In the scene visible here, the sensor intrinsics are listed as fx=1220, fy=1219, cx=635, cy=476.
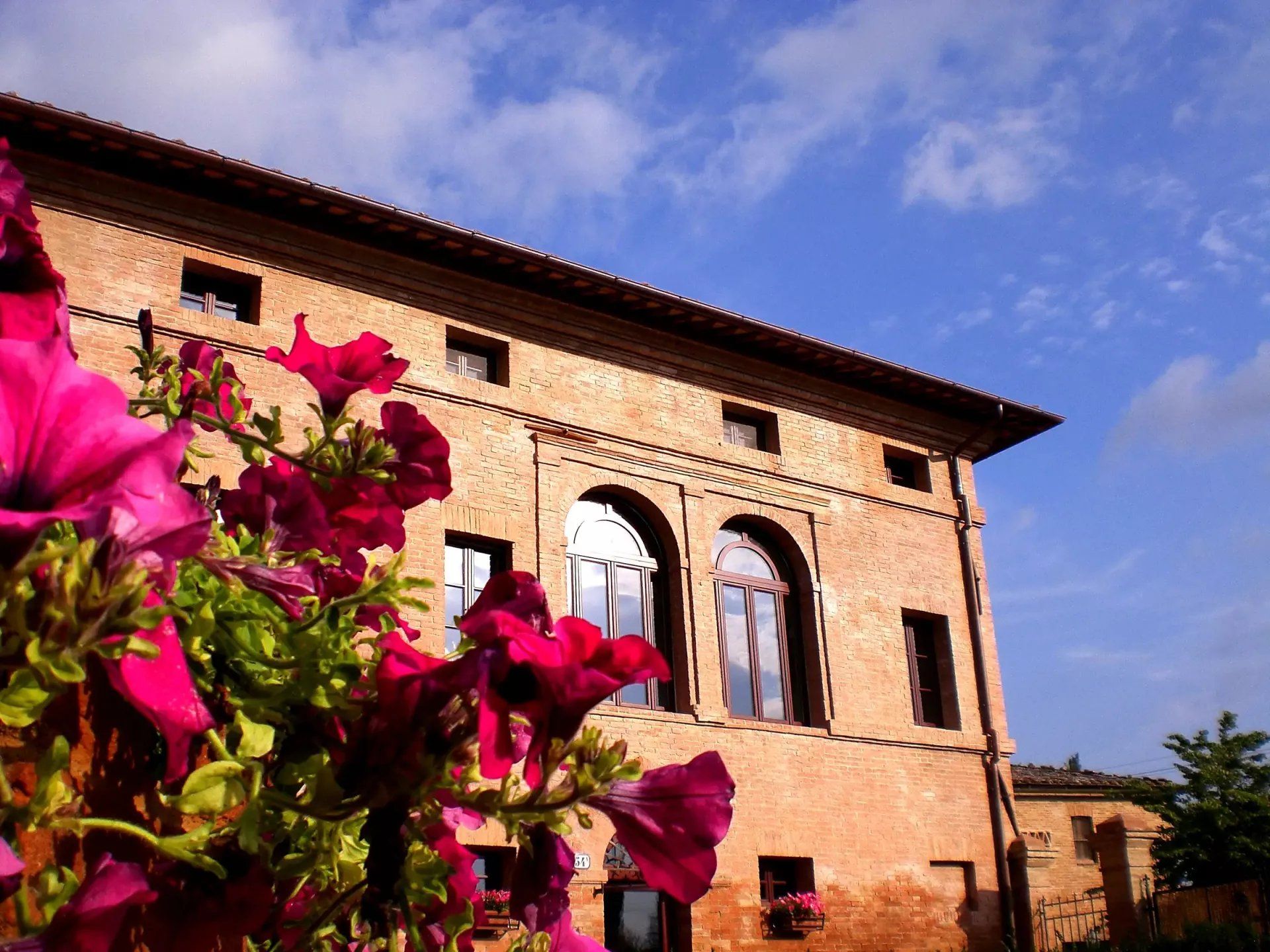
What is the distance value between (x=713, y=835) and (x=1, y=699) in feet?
1.38

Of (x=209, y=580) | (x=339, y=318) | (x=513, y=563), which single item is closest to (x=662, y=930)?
(x=513, y=563)

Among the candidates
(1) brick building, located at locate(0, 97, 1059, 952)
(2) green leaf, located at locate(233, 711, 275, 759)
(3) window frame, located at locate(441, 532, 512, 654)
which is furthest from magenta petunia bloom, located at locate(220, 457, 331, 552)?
(3) window frame, located at locate(441, 532, 512, 654)

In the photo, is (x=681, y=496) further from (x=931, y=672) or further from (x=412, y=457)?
(x=412, y=457)

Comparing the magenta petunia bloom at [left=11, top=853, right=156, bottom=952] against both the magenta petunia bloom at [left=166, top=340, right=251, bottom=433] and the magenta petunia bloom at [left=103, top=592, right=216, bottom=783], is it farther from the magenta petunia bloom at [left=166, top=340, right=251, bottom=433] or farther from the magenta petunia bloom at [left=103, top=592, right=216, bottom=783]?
the magenta petunia bloom at [left=166, top=340, right=251, bottom=433]

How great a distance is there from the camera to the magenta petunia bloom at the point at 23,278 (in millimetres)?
790

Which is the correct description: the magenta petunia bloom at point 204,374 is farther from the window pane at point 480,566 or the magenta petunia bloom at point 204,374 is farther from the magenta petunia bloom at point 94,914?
the window pane at point 480,566

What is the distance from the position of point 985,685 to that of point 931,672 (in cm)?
68

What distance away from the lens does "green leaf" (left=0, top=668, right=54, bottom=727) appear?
610mm

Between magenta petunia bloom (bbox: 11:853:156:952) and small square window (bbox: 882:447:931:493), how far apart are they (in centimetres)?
1589

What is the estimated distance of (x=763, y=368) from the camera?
15.1 metres

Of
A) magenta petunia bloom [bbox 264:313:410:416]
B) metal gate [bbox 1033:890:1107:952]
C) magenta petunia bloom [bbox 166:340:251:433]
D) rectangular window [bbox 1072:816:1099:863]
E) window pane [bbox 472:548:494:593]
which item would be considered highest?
window pane [bbox 472:548:494:593]

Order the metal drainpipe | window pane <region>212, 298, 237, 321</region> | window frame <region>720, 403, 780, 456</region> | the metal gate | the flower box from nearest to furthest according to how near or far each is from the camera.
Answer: window pane <region>212, 298, 237, 321</region> → the flower box → the metal drainpipe → window frame <region>720, 403, 780, 456</region> → the metal gate

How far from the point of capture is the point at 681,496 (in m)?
13.7

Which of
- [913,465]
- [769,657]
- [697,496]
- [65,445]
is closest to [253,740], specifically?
[65,445]
